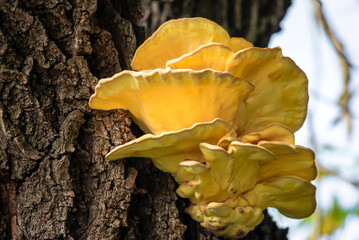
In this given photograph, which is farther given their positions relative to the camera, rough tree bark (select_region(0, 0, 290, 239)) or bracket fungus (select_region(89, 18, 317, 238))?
rough tree bark (select_region(0, 0, 290, 239))

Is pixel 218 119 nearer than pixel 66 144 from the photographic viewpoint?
Yes

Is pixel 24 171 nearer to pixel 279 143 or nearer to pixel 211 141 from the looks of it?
pixel 211 141

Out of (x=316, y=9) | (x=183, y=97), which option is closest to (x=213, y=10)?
(x=316, y=9)

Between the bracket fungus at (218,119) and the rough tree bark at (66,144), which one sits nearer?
the bracket fungus at (218,119)
